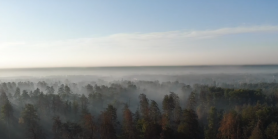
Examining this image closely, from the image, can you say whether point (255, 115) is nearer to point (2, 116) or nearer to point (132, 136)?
point (132, 136)

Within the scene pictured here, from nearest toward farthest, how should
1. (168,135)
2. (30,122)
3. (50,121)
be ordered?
1. (168,135)
2. (30,122)
3. (50,121)

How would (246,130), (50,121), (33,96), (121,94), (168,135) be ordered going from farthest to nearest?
1. (121,94)
2. (33,96)
3. (50,121)
4. (246,130)
5. (168,135)

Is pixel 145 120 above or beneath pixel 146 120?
above

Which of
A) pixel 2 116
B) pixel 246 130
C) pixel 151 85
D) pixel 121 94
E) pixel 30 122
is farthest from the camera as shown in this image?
pixel 151 85

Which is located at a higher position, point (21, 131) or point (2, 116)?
point (2, 116)

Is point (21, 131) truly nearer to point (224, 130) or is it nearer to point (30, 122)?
point (30, 122)

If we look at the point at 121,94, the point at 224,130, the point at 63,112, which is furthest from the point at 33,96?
the point at 224,130

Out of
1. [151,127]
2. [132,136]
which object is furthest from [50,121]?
[151,127]

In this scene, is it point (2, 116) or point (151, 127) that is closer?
point (151, 127)

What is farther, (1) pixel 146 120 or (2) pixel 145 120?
(1) pixel 146 120

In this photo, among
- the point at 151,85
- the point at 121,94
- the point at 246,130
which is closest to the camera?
the point at 246,130
